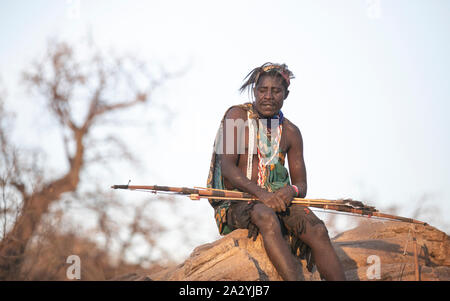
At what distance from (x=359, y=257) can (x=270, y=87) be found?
206cm

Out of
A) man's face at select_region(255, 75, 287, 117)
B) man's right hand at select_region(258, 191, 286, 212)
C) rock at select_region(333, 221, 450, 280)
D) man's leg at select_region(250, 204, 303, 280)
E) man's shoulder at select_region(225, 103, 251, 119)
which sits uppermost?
man's face at select_region(255, 75, 287, 117)

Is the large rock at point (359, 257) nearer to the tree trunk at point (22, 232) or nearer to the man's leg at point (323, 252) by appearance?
the man's leg at point (323, 252)

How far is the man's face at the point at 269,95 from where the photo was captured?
561 centimetres

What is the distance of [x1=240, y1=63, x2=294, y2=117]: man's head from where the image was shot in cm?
562

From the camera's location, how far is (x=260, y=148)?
5641mm

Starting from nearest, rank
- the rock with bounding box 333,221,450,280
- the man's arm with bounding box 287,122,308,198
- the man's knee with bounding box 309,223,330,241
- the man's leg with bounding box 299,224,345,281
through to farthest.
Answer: the man's leg with bounding box 299,224,345,281 < the man's knee with bounding box 309,223,330,241 < the rock with bounding box 333,221,450,280 < the man's arm with bounding box 287,122,308,198

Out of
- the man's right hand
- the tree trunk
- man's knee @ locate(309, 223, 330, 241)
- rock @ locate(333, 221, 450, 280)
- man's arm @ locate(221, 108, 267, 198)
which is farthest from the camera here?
the tree trunk

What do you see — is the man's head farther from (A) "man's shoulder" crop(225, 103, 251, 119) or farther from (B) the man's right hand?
(B) the man's right hand

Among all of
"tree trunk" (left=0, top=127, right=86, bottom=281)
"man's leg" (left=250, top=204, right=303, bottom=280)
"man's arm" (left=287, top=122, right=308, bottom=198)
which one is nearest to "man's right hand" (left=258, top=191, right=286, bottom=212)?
"man's leg" (left=250, top=204, right=303, bottom=280)

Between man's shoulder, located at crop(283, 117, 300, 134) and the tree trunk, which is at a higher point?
man's shoulder, located at crop(283, 117, 300, 134)

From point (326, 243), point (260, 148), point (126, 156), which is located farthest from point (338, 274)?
point (126, 156)

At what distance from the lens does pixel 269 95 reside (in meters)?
5.61

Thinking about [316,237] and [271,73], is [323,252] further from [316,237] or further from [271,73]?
[271,73]
